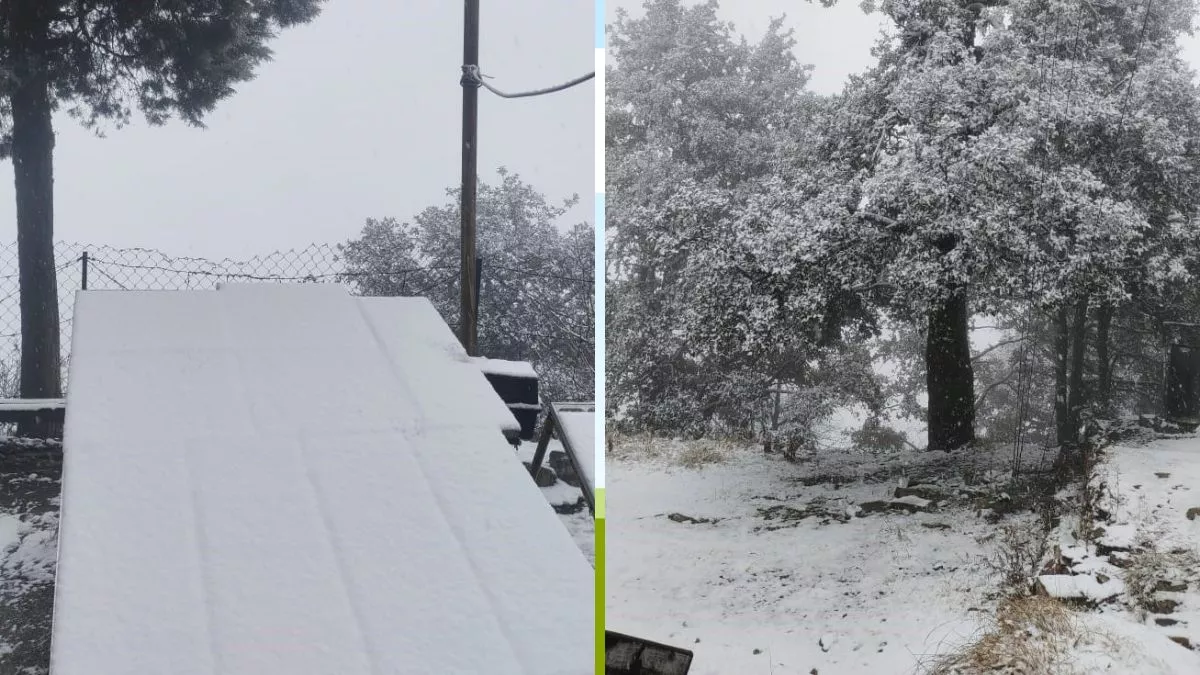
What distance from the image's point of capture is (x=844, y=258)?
6.64ft

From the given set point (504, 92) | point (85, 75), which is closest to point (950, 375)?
point (504, 92)

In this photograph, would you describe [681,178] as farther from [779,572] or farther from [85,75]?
[85,75]

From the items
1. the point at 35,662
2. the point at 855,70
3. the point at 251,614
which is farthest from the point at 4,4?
the point at 855,70

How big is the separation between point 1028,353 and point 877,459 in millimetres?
395

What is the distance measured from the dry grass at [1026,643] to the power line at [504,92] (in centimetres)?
176

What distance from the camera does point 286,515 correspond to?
1645mm

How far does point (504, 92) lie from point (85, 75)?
113 centimetres

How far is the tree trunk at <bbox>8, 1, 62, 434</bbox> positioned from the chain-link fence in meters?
0.02

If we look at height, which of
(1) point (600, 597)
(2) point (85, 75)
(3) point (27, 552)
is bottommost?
(1) point (600, 597)

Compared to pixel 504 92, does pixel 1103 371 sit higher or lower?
lower

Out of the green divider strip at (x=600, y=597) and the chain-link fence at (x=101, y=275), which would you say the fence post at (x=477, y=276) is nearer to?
the chain-link fence at (x=101, y=275)

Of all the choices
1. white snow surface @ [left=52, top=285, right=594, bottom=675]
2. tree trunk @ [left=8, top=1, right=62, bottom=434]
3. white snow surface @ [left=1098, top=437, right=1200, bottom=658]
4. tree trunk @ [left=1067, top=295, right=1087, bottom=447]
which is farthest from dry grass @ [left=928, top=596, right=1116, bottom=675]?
tree trunk @ [left=8, top=1, right=62, bottom=434]

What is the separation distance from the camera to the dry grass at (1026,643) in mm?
Answer: 1668

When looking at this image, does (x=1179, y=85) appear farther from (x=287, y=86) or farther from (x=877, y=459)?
(x=287, y=86)
